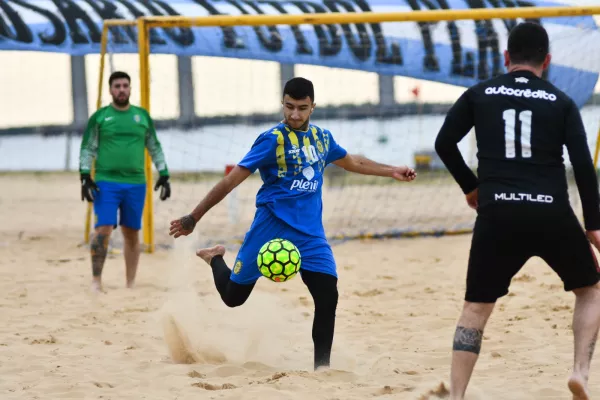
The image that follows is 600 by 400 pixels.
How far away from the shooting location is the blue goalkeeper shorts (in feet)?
17.7

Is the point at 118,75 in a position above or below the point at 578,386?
above

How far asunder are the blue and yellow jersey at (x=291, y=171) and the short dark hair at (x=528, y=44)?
4.61ft

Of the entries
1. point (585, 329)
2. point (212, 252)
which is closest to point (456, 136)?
point (585, 329)

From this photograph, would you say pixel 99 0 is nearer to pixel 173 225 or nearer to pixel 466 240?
pixel 466 240

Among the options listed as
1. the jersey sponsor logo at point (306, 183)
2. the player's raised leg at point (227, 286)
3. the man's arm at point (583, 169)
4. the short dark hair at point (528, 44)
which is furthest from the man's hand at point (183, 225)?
the man's arm at point (583, 169)

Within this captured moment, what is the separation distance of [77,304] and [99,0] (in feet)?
21.3

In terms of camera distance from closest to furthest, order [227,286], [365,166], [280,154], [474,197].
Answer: [474,197] < [280,154] < [227,286] < [365,166]

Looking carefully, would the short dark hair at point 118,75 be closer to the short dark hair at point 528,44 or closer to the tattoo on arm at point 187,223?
the tattoo on arm at point 187,223

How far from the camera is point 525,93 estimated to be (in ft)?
14.2

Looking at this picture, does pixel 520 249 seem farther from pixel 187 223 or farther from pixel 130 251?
pixel 130 251

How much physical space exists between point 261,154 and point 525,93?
157 cm

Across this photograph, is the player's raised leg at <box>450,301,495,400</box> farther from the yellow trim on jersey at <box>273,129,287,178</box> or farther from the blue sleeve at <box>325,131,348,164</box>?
the blue sleeve at <box>325,131,348,164</box>

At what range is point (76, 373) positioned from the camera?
17.9 ft

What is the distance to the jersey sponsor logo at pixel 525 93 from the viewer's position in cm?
432
